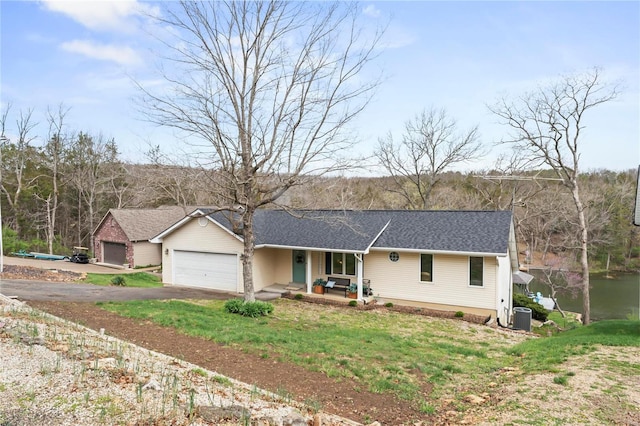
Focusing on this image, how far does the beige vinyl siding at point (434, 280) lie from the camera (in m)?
15.4

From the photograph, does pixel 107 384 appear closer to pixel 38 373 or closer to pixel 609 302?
pixel 38 373

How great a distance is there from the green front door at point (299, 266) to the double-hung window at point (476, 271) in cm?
767

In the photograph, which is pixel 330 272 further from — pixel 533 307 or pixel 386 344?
pixel 533 307

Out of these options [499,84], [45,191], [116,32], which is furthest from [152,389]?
[45,191]

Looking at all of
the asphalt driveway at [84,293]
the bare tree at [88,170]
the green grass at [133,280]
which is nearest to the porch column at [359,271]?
the asphalt driveway at [84,293]

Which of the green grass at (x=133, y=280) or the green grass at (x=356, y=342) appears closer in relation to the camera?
the green grass at (x=356, y=342)

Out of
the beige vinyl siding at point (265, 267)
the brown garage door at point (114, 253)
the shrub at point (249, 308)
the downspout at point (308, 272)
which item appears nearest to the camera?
the shrub at point (249, 308)

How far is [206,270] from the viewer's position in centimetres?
1905

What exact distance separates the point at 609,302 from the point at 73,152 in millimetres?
47778

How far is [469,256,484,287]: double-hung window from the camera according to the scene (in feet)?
51.1

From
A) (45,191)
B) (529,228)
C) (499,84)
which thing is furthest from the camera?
(529,228)

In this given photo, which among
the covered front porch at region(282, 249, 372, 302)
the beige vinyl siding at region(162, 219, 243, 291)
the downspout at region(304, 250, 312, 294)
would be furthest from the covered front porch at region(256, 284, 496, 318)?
the beige vinyl siding at region(162, 219, 243, 291)

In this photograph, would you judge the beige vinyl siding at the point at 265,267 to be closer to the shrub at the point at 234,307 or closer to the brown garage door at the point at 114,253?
the shrub at the point at 234,307

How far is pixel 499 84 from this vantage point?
20.6 meters
